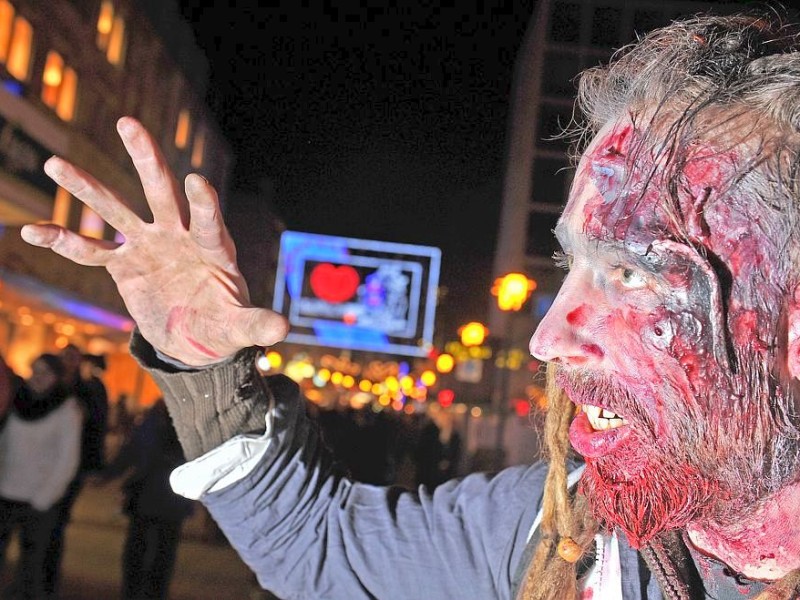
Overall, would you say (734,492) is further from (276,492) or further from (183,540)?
(183,540)

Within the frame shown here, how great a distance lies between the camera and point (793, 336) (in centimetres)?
139

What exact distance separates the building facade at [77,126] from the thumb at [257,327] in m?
9.50

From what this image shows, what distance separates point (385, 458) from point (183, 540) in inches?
107

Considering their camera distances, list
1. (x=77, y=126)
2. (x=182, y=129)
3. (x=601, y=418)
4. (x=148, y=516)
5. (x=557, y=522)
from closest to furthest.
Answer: (x=601, y=418)
(x=557, y=522)
(x=148, y=516)
(x=77, y=126)
(x=182, y=129)

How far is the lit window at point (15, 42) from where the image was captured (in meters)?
15.9

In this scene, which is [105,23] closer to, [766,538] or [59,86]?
[59,86]

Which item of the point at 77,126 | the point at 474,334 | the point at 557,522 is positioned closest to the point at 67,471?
the point at 557,522

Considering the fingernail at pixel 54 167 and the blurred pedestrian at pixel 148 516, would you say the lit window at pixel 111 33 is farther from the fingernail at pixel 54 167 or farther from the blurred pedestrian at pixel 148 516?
the fingernail at pixel 54 167

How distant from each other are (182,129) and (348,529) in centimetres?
3282

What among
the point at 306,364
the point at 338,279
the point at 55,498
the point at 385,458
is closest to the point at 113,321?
the point at 338,279

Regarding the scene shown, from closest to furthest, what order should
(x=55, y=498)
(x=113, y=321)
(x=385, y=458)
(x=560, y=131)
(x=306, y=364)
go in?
1. (x=560, y=131)
2. (x=55, y=498)
3. (x=385, y=458)
4. (x=113, y=321)
5. (x=306, y=364)

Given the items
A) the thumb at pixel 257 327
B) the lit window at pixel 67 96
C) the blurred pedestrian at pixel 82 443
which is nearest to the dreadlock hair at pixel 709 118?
the thumb at pixel 257 327

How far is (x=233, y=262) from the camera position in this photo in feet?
5.88

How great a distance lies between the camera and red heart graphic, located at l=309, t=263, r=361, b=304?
29.5 metres
